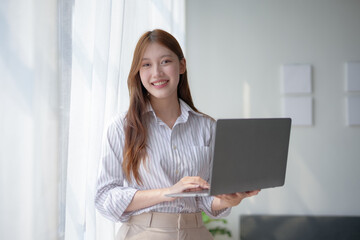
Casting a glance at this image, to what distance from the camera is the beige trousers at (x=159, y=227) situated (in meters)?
1.34

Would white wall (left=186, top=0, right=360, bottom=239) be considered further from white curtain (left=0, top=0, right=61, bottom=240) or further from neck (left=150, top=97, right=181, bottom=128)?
white curtain (left=0, top=0, right=61, bottom=240)

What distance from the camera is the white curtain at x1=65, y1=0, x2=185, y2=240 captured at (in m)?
1.43

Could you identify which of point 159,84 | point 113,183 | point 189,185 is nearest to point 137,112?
point 159,84

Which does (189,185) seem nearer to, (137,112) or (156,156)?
(156,156)

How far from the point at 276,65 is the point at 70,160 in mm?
2788

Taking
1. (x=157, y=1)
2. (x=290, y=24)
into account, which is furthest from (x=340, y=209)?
(x=157, y=1)

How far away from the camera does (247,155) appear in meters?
1.21

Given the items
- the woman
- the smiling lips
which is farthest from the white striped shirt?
the smiling lips

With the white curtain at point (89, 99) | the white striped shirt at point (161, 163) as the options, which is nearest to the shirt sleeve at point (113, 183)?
the white striped shirt at point (161, 163)

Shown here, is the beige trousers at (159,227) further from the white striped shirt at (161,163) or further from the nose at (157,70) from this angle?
the nose at (157,70)

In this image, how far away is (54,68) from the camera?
1226 mm

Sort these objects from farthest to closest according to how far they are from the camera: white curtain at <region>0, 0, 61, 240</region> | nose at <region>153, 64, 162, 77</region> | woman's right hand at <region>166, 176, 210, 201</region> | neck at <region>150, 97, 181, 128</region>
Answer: neck at <region>150, 97, 181, 128</region> → nose at <region>153, 64, 162, 77</region> → woman's right hand at <region>166, 176, 210, 201</region> → white curtain at <region>0, 0, 61, 240</region>

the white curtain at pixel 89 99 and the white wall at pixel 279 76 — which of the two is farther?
the white wall at pixel 279 76

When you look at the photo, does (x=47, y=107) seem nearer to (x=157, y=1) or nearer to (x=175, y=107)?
(x=175, y=107)
